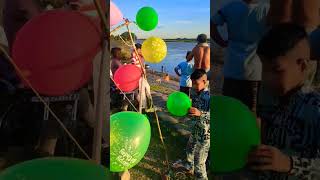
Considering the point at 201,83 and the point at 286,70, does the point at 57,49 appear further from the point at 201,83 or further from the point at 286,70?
the point at 201,83

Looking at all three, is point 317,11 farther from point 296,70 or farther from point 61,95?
point 61,95

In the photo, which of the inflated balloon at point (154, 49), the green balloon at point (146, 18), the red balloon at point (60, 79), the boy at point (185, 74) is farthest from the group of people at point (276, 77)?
the boy at point (185, 74)

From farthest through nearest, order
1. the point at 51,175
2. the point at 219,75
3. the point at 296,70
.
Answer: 1. the point at 219,75
2. the point at 296,70
3. the point at 51,175

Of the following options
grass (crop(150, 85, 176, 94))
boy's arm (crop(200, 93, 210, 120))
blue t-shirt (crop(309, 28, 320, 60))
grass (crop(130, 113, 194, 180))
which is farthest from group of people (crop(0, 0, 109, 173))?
grass (crop(150, 85, 176, 94))

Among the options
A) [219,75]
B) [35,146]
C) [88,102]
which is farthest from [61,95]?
[219,75]

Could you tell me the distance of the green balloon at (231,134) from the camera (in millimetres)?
1809

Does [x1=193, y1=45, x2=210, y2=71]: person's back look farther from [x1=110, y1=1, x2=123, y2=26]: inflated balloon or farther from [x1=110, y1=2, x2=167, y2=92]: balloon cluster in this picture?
[x1=110, y1=1, x2=123, y2=26]: inflated balloon

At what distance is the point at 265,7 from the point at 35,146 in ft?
4.03

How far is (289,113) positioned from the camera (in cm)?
184

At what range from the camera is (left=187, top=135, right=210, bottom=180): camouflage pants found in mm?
3303

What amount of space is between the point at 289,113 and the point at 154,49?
106 inches

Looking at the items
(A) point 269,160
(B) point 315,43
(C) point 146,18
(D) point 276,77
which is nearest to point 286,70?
(D) point 276,77

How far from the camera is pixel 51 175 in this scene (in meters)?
1.70

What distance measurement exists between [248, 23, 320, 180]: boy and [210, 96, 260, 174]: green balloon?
6 centimetres
